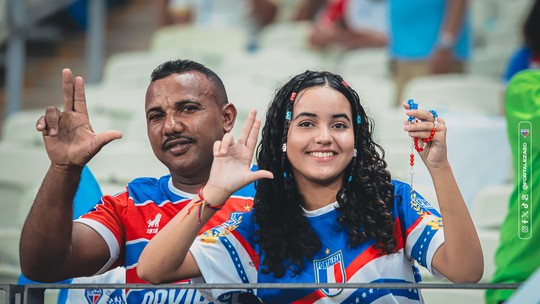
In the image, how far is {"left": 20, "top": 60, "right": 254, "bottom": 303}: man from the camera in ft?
7.87

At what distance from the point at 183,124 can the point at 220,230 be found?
1.19 feet

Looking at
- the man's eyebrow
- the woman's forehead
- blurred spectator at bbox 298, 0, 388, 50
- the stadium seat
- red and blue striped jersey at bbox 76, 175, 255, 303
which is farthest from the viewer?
blurred spectator at bbox 298, 0, 388, 50

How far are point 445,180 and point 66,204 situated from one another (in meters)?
0.90

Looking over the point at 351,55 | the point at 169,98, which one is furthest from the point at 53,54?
the point at 169,98

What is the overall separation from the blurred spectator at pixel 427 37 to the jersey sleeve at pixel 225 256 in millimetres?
3109

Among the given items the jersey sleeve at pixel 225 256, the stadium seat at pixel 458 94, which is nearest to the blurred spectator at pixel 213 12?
the stadium seat at pixel 458 94

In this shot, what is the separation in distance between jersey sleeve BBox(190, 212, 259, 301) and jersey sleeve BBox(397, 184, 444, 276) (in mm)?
377

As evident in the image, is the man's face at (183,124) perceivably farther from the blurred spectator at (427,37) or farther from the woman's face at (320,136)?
the blurred spectator at (427,37)

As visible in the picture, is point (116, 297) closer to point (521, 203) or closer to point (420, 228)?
point (420, 228)

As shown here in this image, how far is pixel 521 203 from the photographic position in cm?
300

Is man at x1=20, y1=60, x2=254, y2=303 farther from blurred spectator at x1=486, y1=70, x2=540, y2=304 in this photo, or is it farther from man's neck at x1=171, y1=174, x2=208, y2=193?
blurred spectator at x1=486, y1=70, x2=540, y2=304

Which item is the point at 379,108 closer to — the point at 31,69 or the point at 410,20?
the point at 410,20

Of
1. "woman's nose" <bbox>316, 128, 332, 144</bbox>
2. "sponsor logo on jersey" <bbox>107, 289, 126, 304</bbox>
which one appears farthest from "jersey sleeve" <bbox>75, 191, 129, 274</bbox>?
"woman's nose" <bbox>316, 128, 332, 144</bbox>

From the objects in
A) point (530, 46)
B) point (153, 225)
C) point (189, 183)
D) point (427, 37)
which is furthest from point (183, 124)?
point (427, 37)
